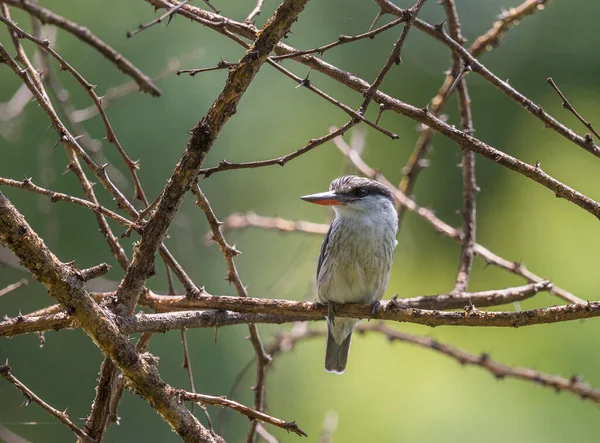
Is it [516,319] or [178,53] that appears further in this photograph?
[178,53]

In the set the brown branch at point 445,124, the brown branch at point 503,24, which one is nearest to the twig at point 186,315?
the brown branch at point 445,124

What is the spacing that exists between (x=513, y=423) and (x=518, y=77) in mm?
5306

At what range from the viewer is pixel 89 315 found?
195 centimetres

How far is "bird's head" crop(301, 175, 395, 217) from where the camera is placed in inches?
149

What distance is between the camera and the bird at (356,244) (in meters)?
3.66

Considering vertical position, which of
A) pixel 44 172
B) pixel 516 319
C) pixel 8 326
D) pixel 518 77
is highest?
pixel 518 77

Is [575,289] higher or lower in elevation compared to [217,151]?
lower

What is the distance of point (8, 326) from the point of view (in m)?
2.19

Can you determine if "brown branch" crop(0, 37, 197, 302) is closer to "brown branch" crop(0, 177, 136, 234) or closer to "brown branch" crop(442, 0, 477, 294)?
"brown branch" crop(0, 177, 136, 234)

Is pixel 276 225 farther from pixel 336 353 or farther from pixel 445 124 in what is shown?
pixel 445 124

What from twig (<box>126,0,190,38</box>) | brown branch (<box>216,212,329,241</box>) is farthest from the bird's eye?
twig (<box>126,0,190,38</box>)

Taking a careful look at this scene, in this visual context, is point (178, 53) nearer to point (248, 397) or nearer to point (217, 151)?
point (217, 151)

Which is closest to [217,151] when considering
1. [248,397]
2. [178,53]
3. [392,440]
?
[178,53]

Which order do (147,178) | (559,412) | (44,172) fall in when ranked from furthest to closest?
(147,178) → (559,412) → (44,172)
